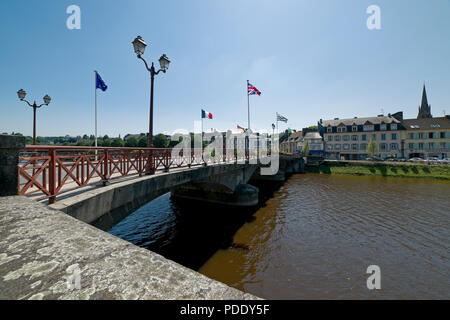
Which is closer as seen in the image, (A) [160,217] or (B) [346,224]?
(B) [346,224]

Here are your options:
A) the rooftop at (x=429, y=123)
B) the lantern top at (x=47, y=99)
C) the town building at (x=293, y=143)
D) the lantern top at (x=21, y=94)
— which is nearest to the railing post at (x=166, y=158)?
the lantern top at (x=47, y=99)

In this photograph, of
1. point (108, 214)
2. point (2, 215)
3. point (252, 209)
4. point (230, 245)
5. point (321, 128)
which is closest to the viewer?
point (2, 215)

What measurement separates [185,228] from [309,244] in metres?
7.45

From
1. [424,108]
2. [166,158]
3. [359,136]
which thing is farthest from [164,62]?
[424,108]

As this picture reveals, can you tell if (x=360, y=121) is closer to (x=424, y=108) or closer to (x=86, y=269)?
(x=424, y=108)

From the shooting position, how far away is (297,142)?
6706 centimetres

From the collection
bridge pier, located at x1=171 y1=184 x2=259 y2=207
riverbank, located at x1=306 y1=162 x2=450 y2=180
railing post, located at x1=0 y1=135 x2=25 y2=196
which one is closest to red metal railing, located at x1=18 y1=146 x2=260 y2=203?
railing post, located at x1=0 y1=135 x2=25 y2=196

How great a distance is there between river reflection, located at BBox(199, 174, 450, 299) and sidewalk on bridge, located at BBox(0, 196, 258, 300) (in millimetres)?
6773

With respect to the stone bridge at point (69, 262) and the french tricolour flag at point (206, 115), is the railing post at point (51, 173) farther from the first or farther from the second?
the french tricolour flag at point (206, 115)

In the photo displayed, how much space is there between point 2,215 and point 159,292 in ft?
10.1

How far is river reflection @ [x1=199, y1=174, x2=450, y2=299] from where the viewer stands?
7324 millimetres

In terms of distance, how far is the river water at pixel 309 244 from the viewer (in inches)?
294
